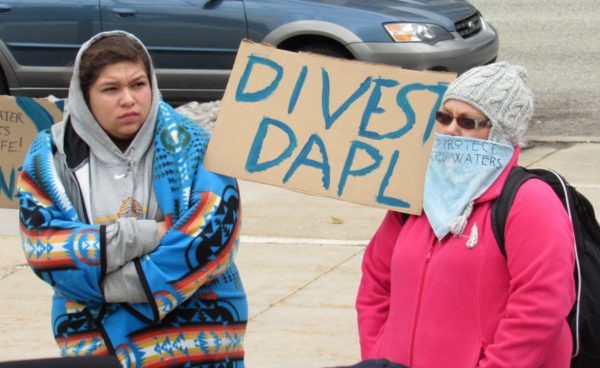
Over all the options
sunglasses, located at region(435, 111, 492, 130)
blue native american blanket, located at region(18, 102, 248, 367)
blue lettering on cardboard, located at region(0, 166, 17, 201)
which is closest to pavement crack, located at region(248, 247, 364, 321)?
blue lettering on cardboard, located at region(0, 166, 17, 201)

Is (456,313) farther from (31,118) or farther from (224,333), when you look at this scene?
(31,118)

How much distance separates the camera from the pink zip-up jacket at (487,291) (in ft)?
9.78

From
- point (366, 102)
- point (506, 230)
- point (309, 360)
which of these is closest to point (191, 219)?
point (366, 102)

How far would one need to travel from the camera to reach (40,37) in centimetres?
1091

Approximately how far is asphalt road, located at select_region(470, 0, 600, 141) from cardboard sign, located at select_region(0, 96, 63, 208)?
686cm

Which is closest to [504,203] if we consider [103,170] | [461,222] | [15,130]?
[461,222]

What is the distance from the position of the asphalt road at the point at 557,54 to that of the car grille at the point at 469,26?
1.01 meters

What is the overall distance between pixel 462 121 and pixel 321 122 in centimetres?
55

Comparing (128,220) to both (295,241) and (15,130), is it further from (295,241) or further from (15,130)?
(295,241)

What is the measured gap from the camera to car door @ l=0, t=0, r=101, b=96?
35.5 feet

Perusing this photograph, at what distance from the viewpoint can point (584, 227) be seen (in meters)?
3.15

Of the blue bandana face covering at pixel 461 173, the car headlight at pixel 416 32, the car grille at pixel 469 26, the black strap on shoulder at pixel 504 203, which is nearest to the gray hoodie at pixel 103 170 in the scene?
the blue bandana face covering at pixel 461 173

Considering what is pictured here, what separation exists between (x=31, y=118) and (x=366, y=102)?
1371mm

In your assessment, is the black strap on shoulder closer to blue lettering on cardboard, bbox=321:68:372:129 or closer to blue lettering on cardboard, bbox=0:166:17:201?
blue lettering on cardboard, bbox=321:68:372:129
